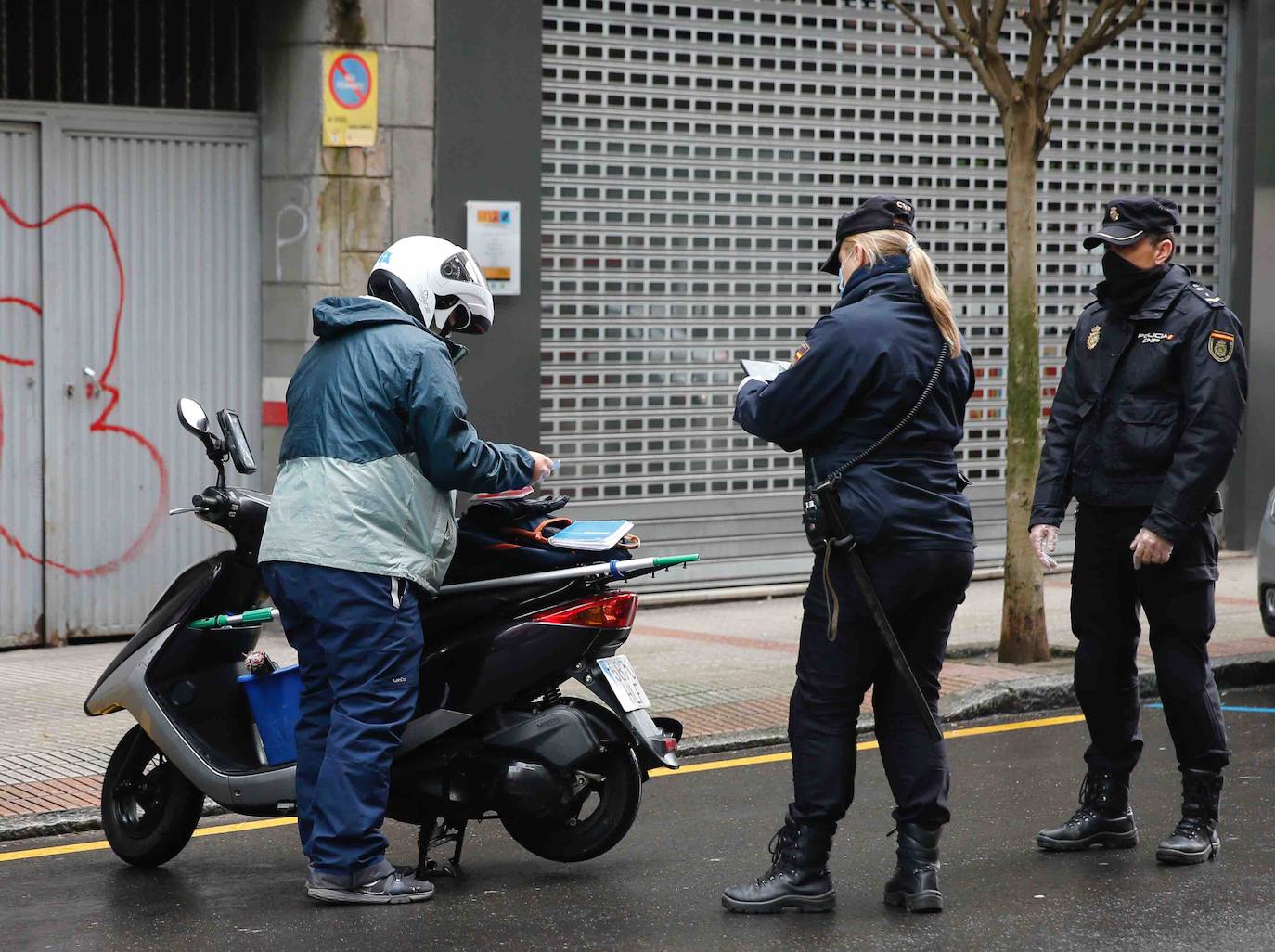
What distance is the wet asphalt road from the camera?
4828 millimetres

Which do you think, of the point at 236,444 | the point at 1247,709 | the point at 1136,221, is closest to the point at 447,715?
the point at 236,444

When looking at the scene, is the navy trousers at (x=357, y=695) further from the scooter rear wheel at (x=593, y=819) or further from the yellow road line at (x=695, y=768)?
the yellow road line at (x=695, y=768)

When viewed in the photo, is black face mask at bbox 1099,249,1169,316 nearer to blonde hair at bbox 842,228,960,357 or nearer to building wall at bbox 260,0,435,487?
blonde hair at bbox 842,228,960,357

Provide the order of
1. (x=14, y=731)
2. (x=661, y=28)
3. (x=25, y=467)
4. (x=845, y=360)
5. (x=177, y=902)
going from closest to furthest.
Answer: (x=845, y=360), (x=177, y=902), (x=14, y=731), (x=25, y=467), (x=661, y=28)

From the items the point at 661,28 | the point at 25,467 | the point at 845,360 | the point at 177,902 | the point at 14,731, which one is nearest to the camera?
the point at 845,360

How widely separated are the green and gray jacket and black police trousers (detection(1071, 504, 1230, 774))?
1.80 meters

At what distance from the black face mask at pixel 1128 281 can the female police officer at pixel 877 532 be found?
841 millimetres

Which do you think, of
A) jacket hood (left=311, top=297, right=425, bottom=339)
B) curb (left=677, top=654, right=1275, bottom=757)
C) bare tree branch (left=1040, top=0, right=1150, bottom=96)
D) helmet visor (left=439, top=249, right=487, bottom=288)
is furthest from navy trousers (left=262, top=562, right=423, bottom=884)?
bare tree branch (left=1040, top=0, right=1150, bottom=96)

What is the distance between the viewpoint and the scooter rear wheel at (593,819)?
211 inches

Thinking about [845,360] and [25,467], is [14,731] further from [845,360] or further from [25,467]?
[845,360]

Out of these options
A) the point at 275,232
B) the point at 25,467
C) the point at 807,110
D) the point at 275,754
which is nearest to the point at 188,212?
the point at 275,232

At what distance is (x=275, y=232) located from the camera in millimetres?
10047

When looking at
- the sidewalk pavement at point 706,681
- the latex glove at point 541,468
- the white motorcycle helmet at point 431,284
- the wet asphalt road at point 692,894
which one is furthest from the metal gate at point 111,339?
the latex glove at point 541,468

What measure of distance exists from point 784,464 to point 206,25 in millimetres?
4545
